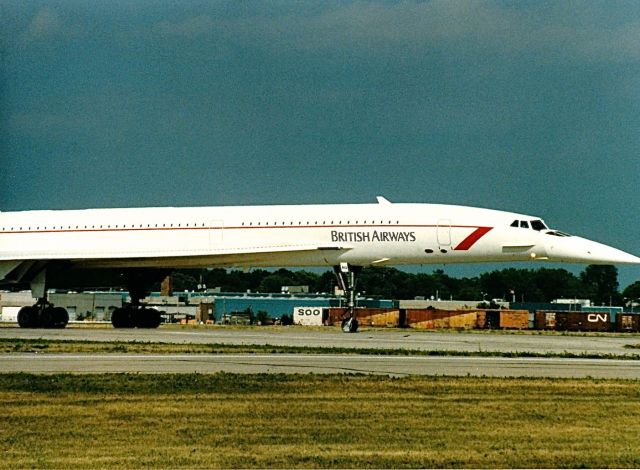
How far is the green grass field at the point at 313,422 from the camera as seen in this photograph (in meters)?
9.20

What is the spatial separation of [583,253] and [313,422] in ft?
76.5

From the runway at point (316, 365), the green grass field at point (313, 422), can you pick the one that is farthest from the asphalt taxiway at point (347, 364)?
the green grass field at point (313, 422)

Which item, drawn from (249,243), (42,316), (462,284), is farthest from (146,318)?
(462,284)

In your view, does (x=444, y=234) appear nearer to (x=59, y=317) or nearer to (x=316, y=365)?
(x=59, y=317)

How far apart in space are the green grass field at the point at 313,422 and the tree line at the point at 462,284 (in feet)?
350

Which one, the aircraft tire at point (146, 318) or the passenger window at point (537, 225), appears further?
the aircraft tire at point (146, 318)

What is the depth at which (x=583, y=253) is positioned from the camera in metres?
32.9

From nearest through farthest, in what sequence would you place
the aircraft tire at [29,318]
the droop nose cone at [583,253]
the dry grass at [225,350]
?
the dry grass at [225,350] → the droop nose cone at [583,253] → the aircraft tire at [29,318]

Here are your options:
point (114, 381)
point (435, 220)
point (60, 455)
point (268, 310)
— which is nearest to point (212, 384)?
point (114, 381)

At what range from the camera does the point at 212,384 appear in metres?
14.6

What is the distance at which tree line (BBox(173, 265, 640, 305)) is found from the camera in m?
128

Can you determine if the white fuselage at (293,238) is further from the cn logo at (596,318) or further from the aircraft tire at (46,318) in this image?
the cn logo at (596,318)

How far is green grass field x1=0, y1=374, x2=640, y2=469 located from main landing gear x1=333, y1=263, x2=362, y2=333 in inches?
713

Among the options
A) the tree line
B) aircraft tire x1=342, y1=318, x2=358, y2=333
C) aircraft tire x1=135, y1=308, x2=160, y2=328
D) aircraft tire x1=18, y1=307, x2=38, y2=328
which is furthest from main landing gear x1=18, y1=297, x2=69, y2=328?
the tree line
